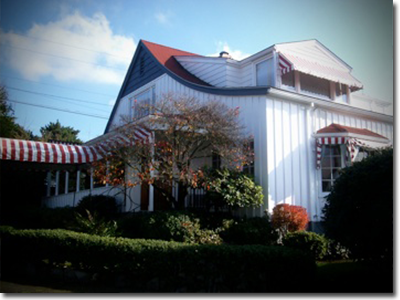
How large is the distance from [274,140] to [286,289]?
580 centimetres

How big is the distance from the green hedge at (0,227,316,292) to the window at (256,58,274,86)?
8627mm

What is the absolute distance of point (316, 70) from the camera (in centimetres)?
1384

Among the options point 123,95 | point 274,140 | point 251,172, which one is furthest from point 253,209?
point 123,95

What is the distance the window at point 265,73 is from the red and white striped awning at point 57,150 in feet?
19.8

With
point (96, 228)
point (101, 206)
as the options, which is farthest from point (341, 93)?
point (96, 228)

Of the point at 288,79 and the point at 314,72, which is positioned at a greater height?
the point at 314,72

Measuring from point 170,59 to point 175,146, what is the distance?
8.37 m

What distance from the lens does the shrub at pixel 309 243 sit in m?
8.62

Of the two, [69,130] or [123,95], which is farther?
[69,130]

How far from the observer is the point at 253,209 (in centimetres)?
1088

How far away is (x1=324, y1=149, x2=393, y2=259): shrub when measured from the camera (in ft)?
20.0

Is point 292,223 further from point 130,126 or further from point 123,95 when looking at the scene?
point 123,95

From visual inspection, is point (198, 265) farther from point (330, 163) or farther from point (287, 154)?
point (330, 163)

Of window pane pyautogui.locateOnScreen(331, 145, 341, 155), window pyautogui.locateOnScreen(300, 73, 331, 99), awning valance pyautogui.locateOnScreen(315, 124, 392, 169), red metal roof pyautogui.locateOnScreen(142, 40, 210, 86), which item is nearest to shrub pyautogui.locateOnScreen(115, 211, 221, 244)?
awning valance pyautogui.locateOnScreen(315, 124, 392, 169)
